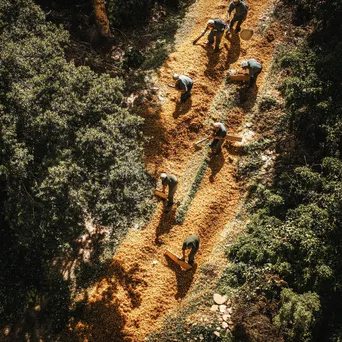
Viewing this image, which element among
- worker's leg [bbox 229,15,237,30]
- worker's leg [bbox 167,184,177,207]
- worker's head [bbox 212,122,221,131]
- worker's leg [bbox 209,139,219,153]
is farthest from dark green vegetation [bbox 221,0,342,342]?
worker's leg [bbox 229,15,237,30]

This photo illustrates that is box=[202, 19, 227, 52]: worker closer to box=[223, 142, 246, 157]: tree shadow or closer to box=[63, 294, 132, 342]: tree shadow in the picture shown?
box=[223, 142, 246, 157]: tree shadow

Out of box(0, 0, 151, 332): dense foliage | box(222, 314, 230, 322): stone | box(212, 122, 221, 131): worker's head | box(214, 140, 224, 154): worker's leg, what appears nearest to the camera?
box(0, 0, 151, 332): dense foliage

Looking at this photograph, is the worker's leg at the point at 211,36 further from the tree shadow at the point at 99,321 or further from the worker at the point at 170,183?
the tree shadow at the point at 99,321

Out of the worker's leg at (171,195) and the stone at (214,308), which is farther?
the worker's leg at (171,195)

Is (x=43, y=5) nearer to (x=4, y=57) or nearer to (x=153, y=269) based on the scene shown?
(x=4, y=57)

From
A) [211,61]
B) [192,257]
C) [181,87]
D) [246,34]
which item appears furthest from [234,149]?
[246,34]

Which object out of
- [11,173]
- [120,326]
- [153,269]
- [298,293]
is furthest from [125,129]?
[298,293]

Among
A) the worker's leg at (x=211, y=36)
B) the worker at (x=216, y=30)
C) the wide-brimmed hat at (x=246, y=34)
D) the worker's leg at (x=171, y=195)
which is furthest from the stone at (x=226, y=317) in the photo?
the wide-brimmed hat at (x=246, y=34)
